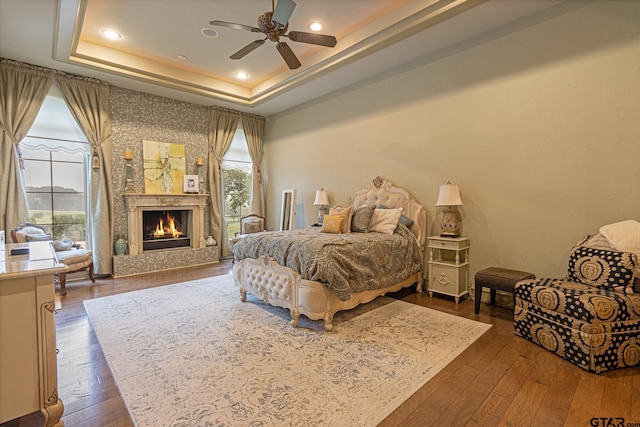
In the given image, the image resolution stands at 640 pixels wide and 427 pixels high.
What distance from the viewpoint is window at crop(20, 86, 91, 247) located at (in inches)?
182

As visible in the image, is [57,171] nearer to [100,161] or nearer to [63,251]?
[100,161]

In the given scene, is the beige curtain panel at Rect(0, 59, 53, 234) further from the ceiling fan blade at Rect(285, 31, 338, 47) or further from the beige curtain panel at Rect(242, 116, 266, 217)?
the ceiling fan blade at Rect(285, 31, 338, 47)

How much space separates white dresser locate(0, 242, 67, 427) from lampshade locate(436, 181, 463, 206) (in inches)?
147

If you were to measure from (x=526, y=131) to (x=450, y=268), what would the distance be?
6.05 feet

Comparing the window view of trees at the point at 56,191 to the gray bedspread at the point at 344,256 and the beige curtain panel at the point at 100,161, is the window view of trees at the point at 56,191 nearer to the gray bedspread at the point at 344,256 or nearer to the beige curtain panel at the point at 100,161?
the beige curtain panel at the point at 100,161

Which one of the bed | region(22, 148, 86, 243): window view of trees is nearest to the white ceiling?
region(22, 148, 86, 243): window view of trees

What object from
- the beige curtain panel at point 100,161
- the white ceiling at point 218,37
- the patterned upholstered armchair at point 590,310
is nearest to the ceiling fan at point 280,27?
the white ceiling at point 218,37

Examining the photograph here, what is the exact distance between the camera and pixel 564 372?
2.22m

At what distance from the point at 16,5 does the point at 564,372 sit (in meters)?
5.98

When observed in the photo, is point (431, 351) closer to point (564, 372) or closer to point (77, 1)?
point (564, 372)

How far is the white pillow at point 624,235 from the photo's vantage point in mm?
2516

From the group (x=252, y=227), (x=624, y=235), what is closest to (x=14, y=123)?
(x=252, y=227)

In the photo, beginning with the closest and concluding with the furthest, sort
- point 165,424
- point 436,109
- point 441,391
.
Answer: point 165,424
point 441,391
point 436,109

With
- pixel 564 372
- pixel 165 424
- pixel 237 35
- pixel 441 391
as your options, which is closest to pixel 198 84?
pixel 237 35
